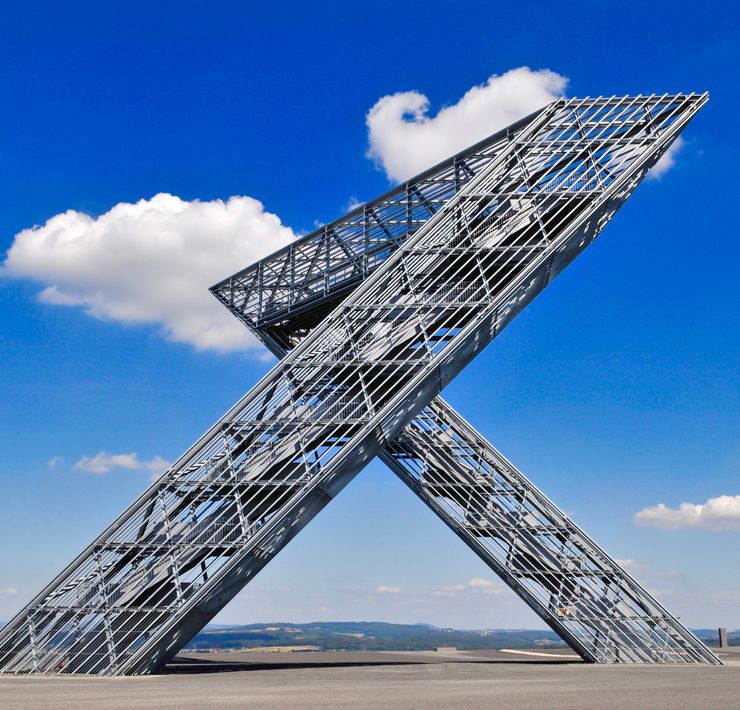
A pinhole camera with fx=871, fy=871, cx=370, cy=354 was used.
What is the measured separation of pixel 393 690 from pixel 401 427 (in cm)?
1049

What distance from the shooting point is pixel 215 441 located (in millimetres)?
24594

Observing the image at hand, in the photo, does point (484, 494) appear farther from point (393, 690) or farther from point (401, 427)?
point (393, 690)

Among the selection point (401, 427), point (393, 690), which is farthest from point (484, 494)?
point (393, 690)

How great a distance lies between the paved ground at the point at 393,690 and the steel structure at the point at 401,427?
2.34 metres

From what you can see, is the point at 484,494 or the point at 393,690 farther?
the point at 484,494

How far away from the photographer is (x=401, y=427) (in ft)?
84.3

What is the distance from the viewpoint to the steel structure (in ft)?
76.9

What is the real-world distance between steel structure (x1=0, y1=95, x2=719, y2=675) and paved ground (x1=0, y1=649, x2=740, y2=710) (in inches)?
92.1

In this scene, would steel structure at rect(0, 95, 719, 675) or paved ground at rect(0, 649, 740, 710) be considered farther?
steel structure at rect(0, 95, 719, 675)

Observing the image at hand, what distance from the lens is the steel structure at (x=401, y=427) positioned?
23.4 metres

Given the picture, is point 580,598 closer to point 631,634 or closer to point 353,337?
point 631,634

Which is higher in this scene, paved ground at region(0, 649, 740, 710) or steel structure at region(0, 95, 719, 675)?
steel structure at region(0, 95, 719, 675)

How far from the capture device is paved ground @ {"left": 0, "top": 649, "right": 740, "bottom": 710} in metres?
13.2

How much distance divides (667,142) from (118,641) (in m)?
21.4
